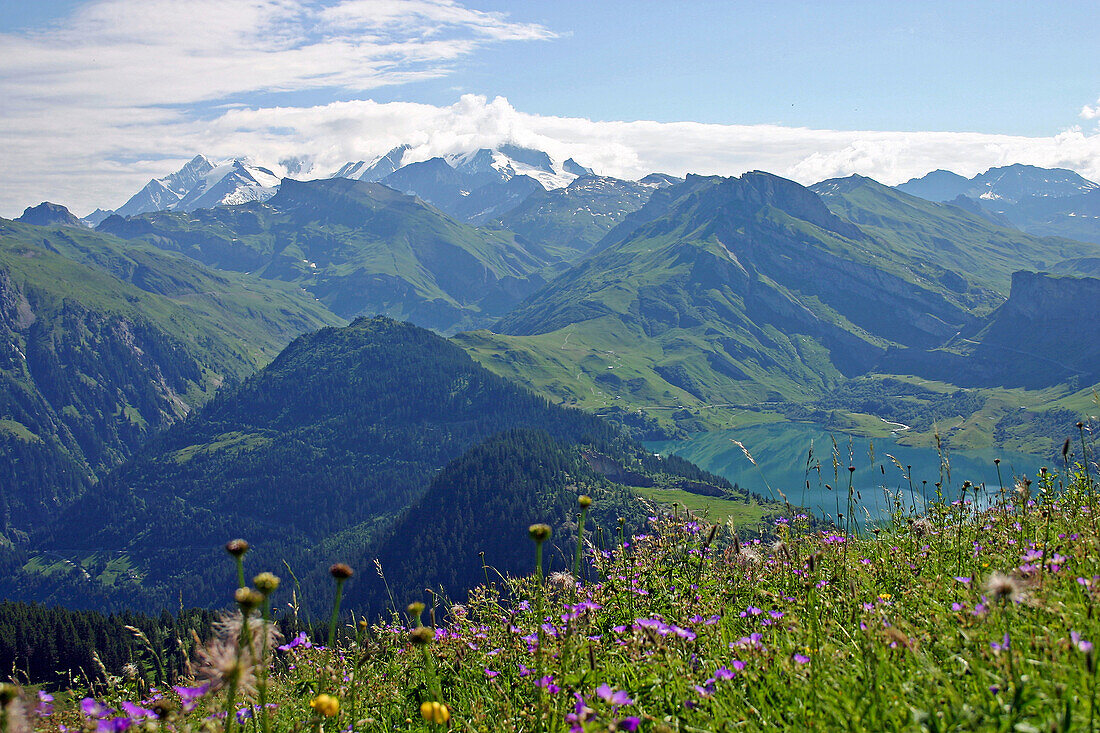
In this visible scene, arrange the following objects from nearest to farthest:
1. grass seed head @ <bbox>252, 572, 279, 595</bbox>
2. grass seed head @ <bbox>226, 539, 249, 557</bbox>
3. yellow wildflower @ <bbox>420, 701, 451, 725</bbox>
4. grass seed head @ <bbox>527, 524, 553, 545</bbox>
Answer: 1. grass seed head @ <bbox>252, 572, 279, 595</bbox>
2. grass seed head @ <bbox>226, 539, 249, 557</bbox>
3. yellow wildflower @ <bbox>420, 701, 451, 725</bbox>
4. grass seed head @ <bbox>527, 524, 553, 545</bbox>

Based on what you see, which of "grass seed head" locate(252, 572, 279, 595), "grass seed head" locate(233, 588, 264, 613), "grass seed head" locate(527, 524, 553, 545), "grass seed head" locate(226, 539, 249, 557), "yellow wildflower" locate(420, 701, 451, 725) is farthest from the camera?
"grass seed head" locate(527, 524, 553, 545)

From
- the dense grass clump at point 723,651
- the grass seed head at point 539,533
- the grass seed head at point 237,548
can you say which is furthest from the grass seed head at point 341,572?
the grass seed head at point 539,533

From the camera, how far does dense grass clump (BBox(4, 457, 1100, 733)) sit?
4074 millimetres

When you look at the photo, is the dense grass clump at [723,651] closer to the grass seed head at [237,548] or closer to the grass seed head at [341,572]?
the grass seed head at [341,572]

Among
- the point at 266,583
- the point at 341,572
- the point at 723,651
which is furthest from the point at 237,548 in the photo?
the point at 723,651

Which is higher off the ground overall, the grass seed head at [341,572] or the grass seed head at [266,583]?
the grass seed head at [266,583]

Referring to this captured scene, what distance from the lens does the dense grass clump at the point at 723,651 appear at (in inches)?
160

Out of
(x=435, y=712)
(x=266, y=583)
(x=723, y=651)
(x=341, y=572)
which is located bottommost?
(x=723, y=651)

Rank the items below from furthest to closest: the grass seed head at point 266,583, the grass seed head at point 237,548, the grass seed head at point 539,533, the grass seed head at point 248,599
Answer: the grass seed head at point 539,533 < the grass seed head at point 237,548 < the grass seed head at point 266,583 < the grass seed head at point 248,599

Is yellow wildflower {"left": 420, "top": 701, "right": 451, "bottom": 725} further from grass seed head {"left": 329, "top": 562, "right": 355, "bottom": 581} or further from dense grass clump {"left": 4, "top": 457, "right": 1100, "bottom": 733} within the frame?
grass seed head {"left": 329, "top": 562, "right": 355, "bottom": 581}

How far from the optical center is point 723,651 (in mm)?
5840

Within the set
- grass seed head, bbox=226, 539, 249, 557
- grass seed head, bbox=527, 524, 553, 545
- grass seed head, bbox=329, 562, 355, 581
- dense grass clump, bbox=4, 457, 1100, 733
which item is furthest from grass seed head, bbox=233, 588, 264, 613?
grass seed head, bbox=527, 524, 553, 545

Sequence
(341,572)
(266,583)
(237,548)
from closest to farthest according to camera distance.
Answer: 1. (266,583)
2. (237,548)
3. (341,572)

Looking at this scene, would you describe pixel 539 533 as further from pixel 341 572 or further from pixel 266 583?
pixel 266 583
